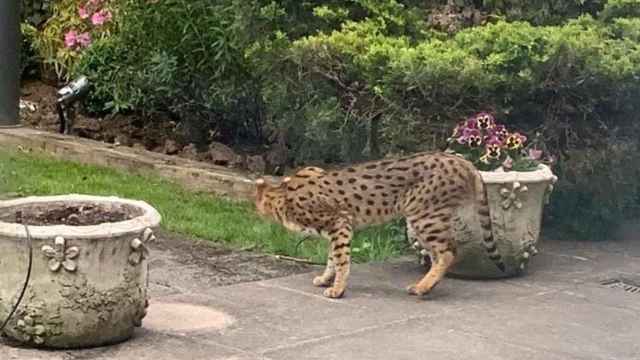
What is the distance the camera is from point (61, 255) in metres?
6.25

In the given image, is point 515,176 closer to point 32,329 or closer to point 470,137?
point 470,137

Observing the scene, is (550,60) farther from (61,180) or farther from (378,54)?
(61,180)

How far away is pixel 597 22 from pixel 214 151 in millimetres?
4268

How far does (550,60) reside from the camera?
8773 mm

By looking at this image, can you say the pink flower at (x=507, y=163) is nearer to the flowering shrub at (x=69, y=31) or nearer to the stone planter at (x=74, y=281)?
the stone planter at (x=74, y=281)

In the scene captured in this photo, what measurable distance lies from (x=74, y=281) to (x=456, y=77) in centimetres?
337

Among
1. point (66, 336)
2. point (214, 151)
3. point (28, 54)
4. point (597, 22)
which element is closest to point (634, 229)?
point (597, 22)

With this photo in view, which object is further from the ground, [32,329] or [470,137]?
[470,137]

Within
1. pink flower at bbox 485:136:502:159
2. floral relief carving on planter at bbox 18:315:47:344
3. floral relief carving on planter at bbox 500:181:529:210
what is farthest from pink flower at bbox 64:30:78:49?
floral relief carving on planter at bbox 18:315:47:344

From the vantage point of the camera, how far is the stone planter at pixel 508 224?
8.35 m

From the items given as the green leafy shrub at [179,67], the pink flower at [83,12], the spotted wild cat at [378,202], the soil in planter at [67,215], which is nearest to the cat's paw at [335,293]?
the spotted wild cat at [378,202]

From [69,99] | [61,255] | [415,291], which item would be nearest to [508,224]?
[415,291]

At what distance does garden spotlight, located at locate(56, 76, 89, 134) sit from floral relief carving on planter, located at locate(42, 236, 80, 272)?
7.02 meters

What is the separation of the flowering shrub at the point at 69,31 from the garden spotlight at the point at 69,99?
53cm
